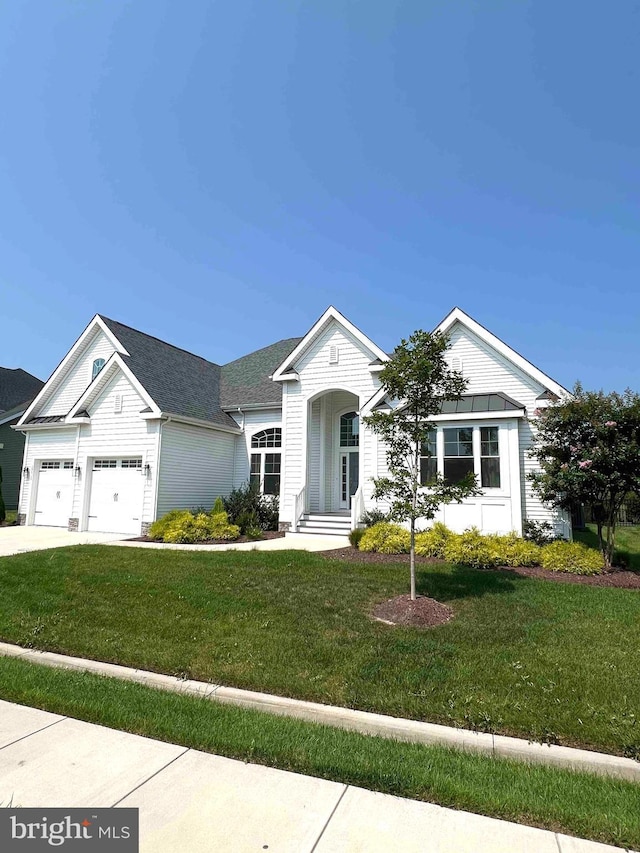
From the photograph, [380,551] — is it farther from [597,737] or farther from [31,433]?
[31,433]

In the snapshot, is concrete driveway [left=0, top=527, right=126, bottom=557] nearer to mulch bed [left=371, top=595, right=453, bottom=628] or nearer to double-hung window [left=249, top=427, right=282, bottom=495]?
double-hung window [left=249, top=427, right=282, bottom=495]

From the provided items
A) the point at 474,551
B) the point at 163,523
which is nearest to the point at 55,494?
the point at 163,523

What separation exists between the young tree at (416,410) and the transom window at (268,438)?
11.1 meters

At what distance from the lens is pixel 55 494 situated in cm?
1861

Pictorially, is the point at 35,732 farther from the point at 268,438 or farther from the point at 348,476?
the point at 268,438

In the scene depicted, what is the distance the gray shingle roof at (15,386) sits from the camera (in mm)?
27186

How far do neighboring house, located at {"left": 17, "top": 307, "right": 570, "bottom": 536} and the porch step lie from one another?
56 mm

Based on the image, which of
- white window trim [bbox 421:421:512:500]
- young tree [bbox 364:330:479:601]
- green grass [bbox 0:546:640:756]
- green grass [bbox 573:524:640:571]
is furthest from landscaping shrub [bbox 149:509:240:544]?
green grass [bbox 573:524:640:571]

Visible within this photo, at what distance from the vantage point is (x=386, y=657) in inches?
A: 215

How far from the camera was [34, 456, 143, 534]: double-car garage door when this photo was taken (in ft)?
54.9

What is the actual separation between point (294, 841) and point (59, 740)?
2206mm

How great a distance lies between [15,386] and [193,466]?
18.6 m

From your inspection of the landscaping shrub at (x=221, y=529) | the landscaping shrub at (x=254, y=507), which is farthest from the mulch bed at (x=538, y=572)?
the landscaping shrub at (x=254, y=507)

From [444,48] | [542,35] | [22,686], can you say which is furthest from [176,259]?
[22,686]
